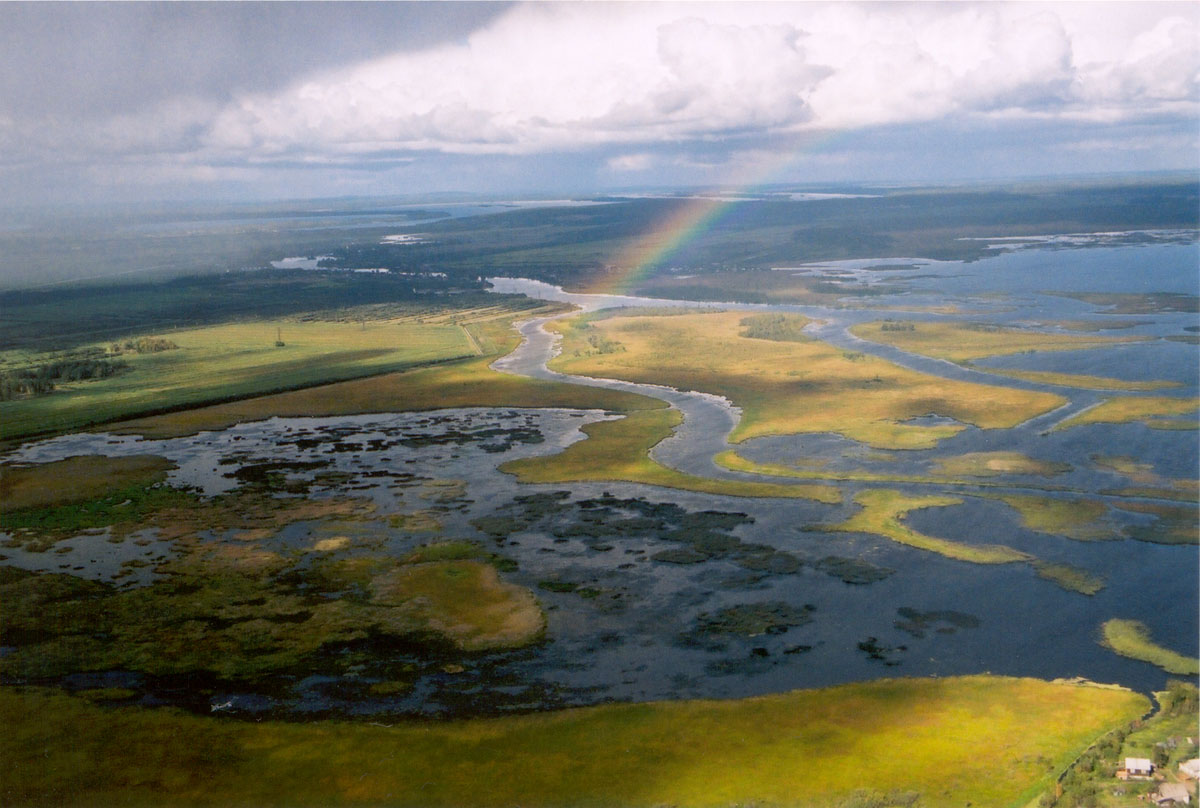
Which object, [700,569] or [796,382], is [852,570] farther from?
[796,382]

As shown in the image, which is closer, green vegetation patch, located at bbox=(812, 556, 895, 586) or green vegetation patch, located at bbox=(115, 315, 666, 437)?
green vegetation patch, located at bbox=(812, 556, 895, 586)

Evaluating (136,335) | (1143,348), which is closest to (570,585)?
(1143,348)

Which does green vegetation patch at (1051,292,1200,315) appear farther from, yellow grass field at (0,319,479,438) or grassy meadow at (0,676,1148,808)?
grassy meadow at (0,676,1148,808)

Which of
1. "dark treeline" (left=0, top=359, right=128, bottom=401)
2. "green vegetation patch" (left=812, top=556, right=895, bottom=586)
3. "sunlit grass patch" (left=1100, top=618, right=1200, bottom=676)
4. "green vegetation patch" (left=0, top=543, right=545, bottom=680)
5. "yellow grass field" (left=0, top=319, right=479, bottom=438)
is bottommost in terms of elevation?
"sunlit grass patch" (left=1100, top=618, right=1200, bottom=676)

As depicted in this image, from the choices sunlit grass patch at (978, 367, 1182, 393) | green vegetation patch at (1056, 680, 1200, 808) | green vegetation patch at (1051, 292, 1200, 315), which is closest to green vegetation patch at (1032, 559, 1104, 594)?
green vegetation patch at (1056, 680, 1200, 808)

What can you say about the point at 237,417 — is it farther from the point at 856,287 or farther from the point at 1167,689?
the point at 856,287

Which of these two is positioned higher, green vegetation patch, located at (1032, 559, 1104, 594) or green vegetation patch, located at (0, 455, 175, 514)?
green vegetation patch, located at (0, 455, 175, 514)

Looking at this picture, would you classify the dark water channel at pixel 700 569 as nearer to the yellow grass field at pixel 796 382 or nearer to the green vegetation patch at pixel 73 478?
the green vegetation patch at pixel 73 478
